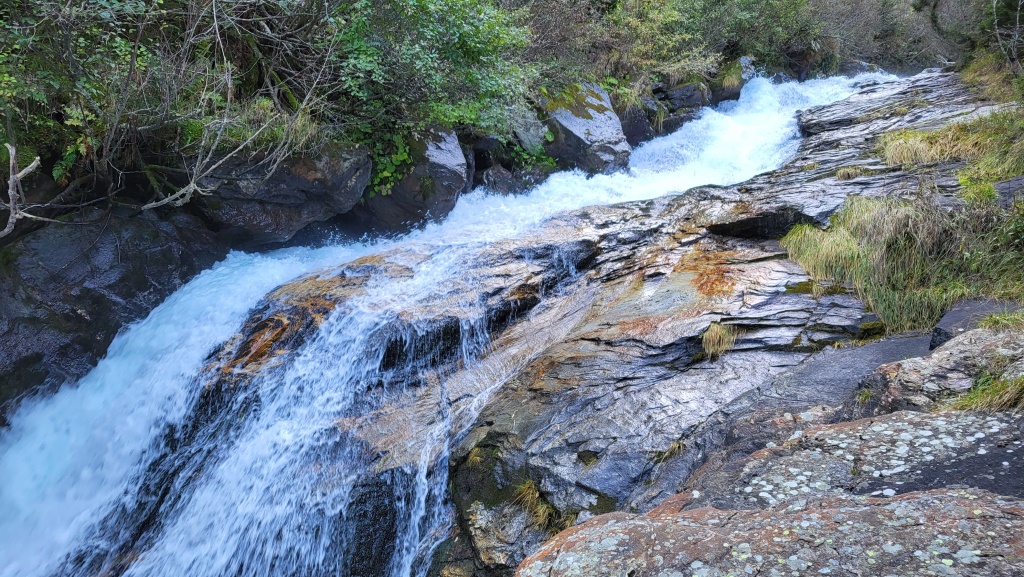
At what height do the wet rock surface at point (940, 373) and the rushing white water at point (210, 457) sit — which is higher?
the wet rock surface at point (940, 373)

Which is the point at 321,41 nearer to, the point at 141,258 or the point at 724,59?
the point at 141,258

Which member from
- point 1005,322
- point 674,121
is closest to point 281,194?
point 1005,322

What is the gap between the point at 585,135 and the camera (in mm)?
11219

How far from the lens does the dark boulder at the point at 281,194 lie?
708cm

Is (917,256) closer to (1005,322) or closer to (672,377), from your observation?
(1005,322)

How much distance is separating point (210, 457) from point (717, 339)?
196 inches

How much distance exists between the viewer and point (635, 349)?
16.1ft

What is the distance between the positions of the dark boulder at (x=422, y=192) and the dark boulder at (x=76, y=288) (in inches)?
111

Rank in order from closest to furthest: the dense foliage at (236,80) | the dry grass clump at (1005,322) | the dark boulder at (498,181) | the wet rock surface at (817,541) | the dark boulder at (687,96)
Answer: the wet rock surface at (817,541) < the dry grass clump at (1005,322) < the dense foliage at (236,80) < the dark boulder at (498,181) < the dark boulder at (687,96)

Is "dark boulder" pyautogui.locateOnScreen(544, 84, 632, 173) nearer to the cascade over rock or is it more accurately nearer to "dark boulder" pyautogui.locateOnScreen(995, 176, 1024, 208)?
the cascade over rock

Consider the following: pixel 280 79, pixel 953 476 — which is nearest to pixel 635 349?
pixel 953 476

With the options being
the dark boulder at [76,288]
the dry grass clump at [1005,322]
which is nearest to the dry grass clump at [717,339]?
the dry grass clump at [1005,322]

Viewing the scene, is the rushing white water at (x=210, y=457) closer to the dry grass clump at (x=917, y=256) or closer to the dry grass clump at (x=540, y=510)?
the dry grass clump at (x=540, y=510)

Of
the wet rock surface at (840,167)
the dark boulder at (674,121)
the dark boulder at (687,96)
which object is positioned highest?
the dark boulder at (687,96)
